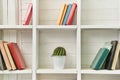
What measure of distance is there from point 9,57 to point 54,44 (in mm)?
456

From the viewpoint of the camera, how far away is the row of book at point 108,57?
184 centimetres

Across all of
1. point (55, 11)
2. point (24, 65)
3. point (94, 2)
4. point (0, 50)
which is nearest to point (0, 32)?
point (0, 50)

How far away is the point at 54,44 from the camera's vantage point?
2074 millimetres

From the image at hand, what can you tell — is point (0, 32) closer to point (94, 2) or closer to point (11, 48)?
point (11, 48)

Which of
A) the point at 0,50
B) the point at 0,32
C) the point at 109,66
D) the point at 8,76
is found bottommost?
the point at 8,76

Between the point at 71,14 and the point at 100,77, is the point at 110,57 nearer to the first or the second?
the point at 100,77

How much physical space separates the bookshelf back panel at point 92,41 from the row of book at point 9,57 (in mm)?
617

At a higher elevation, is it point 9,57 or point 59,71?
point 9,57

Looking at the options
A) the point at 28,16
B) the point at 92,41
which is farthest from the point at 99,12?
the point at 28,16

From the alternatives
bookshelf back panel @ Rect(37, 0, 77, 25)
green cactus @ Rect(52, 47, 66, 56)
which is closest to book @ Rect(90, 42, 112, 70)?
green cactus @ Rect(52, 47, 66, 56)

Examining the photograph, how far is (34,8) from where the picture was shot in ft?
6.17

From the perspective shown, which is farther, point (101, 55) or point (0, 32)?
point (0, 32)

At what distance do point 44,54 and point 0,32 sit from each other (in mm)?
481

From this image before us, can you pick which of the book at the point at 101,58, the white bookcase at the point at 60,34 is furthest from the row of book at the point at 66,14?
the book at the point at 101,58
